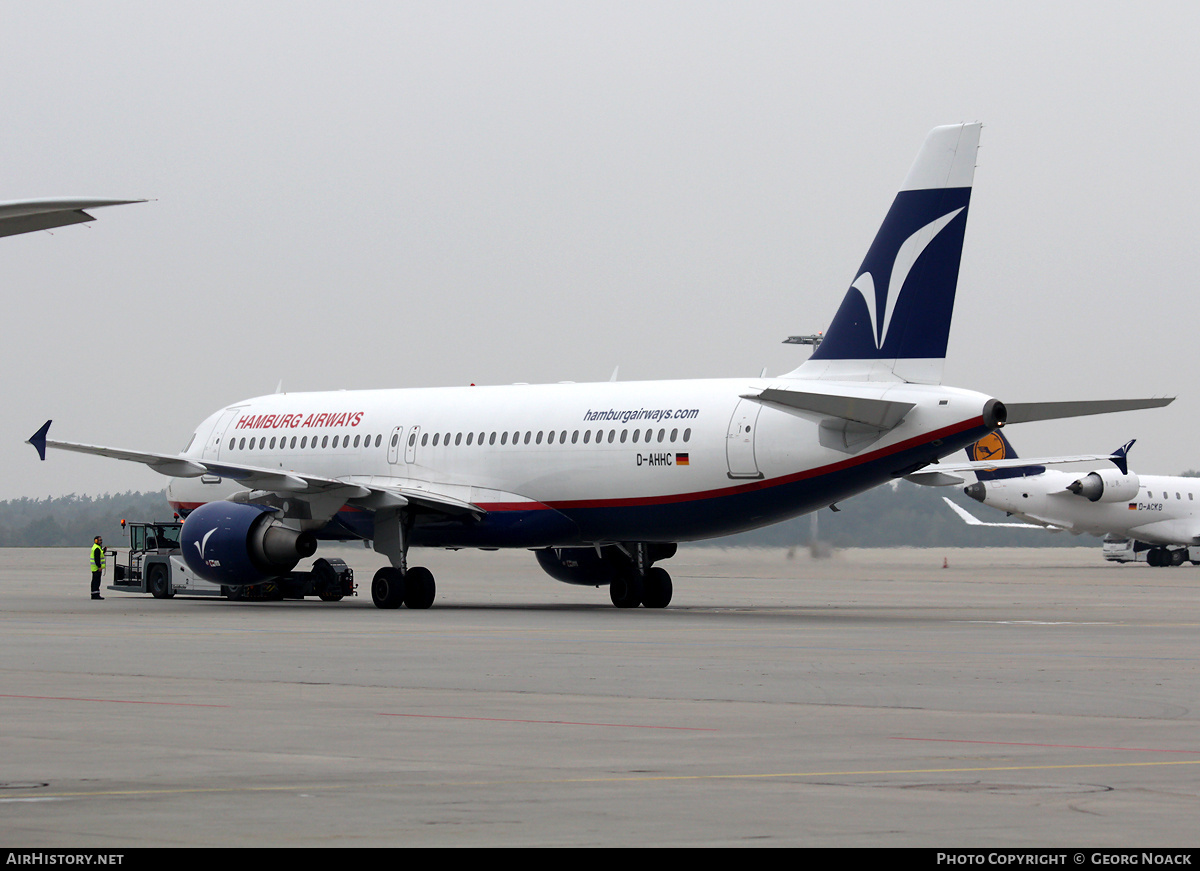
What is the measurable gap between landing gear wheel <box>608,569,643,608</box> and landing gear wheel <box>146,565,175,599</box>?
36.4 ft

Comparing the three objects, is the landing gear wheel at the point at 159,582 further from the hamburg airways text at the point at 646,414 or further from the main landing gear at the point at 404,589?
the hamburg airways text at the point at 646,414

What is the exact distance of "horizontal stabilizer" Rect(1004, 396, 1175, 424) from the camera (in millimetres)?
26531

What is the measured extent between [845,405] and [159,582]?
19.1 meters

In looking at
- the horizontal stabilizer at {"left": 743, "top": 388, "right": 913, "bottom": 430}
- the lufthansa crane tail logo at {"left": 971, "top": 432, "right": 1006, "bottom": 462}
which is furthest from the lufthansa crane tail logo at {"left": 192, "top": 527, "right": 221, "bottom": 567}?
the lufthansa crane tail logo at {"left": 971, "top": 432, "right": 1006, "bottom": 462}

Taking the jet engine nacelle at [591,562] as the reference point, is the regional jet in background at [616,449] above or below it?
above

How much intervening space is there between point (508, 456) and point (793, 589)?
55.0ft

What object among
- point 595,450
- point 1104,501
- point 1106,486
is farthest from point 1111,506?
point 595,450

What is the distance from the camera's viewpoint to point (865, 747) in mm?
11664

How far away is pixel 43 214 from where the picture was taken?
360 inches

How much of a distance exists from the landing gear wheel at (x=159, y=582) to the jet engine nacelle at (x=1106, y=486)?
1805 inches

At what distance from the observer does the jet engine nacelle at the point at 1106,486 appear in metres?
74.6

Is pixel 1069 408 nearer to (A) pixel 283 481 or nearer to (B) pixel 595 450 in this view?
(B) pixel 595 450

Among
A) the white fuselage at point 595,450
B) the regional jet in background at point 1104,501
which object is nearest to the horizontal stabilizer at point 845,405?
the white fuselage at point 595,450
